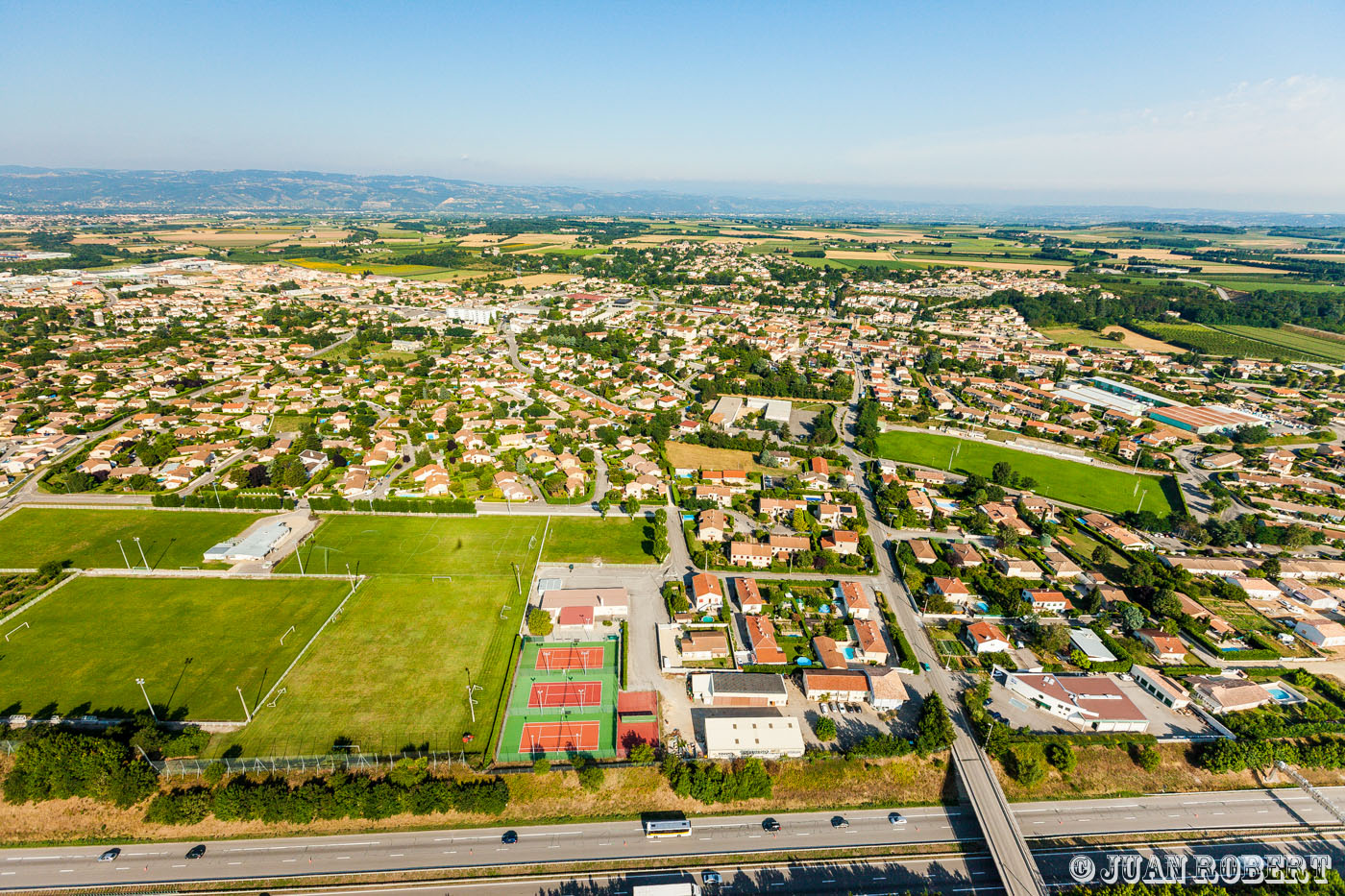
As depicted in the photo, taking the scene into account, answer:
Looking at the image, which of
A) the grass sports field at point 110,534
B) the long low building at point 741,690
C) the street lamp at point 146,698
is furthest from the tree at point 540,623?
the grass sports field at point 110,534

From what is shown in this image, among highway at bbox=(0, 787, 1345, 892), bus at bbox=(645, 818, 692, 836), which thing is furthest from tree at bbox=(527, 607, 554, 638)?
bus at bbox=(645, 818, 692, 836)

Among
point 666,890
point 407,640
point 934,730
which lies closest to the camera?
point 666,890

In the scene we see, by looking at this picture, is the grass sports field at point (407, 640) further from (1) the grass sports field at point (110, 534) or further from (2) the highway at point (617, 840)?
(1) the grass sports field at point (110, 534)

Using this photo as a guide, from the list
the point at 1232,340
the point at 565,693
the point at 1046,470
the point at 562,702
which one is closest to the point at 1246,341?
the point at 1232,340

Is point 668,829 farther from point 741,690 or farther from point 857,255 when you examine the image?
point 857,255

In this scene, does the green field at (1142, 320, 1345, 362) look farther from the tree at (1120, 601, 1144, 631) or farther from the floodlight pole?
the floodlight pole

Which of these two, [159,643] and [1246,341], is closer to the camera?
[159,643]
